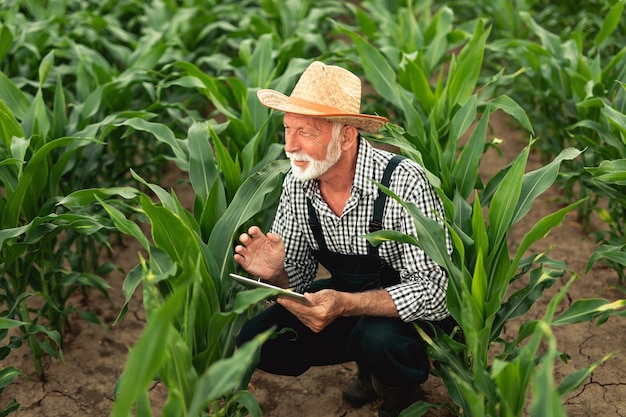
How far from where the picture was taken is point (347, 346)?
2.96m

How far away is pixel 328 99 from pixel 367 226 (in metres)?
0.49

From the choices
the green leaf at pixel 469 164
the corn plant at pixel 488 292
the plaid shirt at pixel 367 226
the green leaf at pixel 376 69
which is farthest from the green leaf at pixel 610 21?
the plaid shirt at pixel 367 226

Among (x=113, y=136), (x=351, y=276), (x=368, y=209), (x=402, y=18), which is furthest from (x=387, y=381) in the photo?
(x=402, y=18)

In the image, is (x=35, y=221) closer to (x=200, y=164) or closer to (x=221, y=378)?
(x=200, y=164)

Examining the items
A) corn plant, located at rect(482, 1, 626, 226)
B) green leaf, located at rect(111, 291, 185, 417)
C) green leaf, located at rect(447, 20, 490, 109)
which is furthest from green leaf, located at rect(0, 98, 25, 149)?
corn plant, located at rect(482, 1, 626, 226)

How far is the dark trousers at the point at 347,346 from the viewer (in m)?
2.79

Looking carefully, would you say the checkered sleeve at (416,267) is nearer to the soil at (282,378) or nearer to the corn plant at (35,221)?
the soil at (282,378)

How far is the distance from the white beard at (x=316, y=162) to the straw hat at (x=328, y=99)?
98 mm

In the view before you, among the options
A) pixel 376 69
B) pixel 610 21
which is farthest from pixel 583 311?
pixel 610 21

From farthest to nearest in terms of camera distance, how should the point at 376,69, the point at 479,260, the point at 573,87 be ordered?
the point at 573,87 < the point at 376,69 < the point at 479,260

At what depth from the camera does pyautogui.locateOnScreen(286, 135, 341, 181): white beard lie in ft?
9.20

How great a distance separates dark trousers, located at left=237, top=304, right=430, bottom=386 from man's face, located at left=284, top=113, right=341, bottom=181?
22.7 inches

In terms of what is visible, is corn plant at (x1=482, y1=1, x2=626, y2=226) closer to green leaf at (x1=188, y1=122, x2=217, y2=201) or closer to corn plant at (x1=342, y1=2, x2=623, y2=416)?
corn plant at (x1=342, y1=2, x2=623, y2=416)

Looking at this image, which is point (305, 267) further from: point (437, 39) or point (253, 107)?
point (437, 39)
